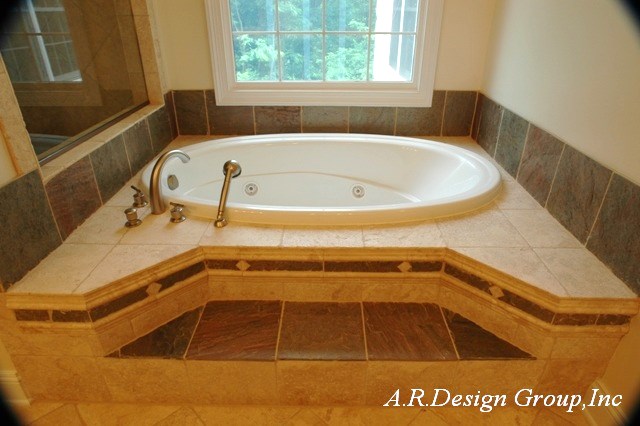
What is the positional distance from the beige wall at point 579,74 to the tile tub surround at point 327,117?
404 millimetres

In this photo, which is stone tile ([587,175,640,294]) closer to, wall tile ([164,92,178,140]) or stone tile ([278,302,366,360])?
stone tile ([278,302,366,360])

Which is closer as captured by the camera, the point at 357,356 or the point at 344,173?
the point at 357,356

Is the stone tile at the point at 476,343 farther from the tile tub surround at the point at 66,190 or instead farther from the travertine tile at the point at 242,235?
the tile tub surround at the point at 66,190

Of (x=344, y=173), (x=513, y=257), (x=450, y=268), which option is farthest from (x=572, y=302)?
(x=344, y=173)

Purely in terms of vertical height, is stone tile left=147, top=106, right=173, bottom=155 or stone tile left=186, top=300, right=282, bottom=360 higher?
stone tile left=147, top=106, right=173, bottom=155

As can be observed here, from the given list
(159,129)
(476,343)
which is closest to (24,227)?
(159,129)

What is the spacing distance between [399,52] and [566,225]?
1.46m

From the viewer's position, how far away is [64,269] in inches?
Answer: 48.8

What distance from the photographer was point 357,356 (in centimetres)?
120

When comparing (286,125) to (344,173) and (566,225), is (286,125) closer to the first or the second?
(344,173)

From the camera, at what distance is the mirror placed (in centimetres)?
179

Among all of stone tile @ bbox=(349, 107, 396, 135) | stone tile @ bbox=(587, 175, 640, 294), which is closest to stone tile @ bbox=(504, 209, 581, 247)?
stone tile @ bbox=(587, 175, 640, 294)

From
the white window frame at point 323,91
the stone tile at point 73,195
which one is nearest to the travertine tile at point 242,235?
the stone tile at point 73,195

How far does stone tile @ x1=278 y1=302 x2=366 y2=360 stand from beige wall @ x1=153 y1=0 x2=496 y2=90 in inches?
64.4
